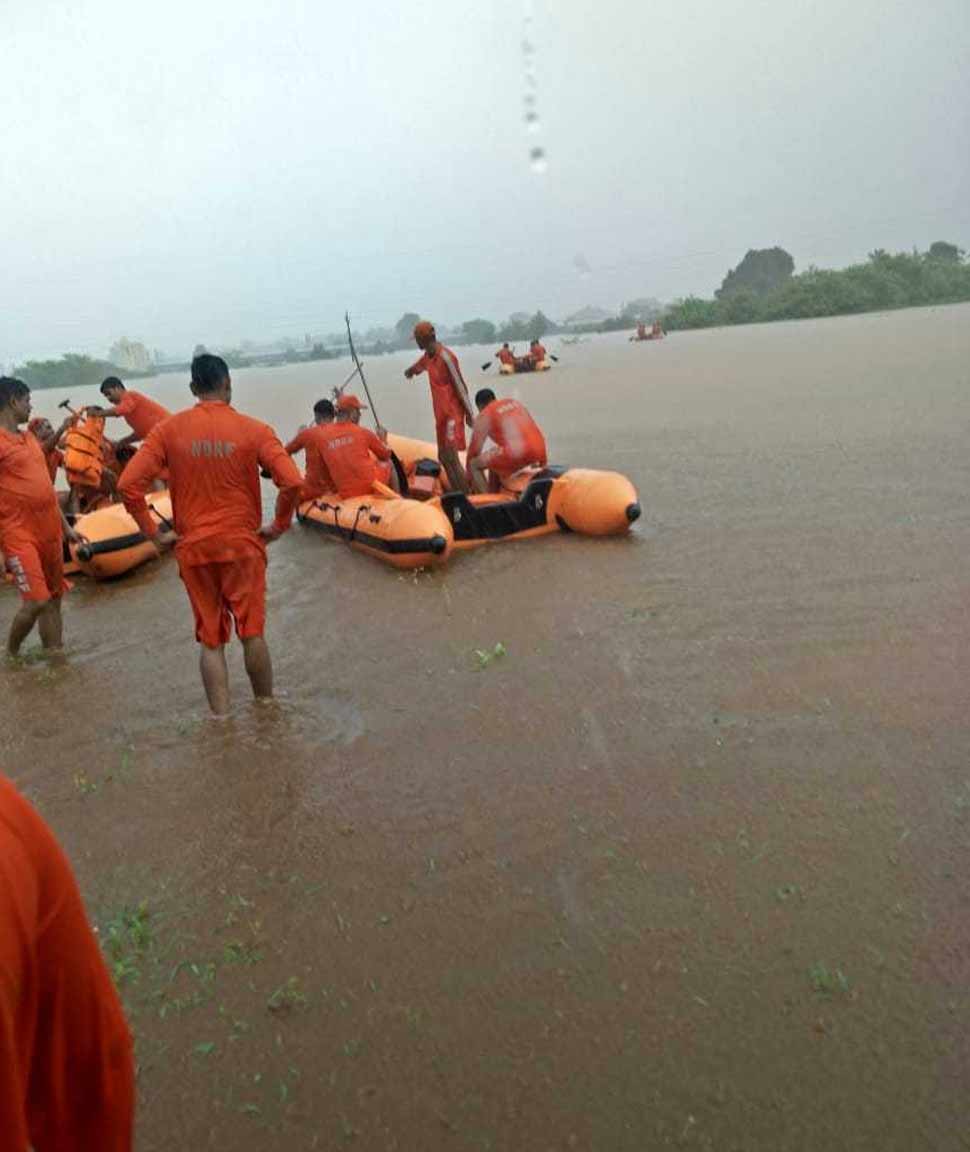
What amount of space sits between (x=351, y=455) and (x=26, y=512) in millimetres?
2858

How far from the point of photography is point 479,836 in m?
3.37

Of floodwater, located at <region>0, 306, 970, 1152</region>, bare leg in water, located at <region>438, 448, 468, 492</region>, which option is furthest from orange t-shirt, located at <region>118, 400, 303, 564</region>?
bare leg in water, located at <region>438, 448, 468, 492</region>

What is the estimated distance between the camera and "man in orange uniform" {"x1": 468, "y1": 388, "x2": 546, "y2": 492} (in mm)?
7898

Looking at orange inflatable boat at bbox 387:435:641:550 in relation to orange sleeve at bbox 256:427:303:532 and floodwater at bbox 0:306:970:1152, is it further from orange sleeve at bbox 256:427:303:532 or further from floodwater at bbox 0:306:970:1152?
orange sleeve at bbox 256:427:303:532

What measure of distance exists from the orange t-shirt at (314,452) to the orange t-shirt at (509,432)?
127cm

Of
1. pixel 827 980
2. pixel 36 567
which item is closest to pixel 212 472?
pixel 36 567

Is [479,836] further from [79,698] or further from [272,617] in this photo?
[272,617]

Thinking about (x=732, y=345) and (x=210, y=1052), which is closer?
(x=210, y=1052)

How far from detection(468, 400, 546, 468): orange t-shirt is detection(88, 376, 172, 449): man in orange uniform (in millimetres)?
2944

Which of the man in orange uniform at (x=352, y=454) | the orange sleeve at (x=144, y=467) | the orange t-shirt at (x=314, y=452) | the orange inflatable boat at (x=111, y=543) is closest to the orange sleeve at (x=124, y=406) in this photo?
the orange inflatable boat at (x=111, y=543)

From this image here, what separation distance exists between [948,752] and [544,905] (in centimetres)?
177

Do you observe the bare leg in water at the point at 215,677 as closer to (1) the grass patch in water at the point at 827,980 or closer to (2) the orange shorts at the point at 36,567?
(2) the orange shorts at the point at 36,567

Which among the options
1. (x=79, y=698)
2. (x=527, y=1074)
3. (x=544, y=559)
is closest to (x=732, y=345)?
(x=544, y=559)

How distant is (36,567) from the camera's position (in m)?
5.57
